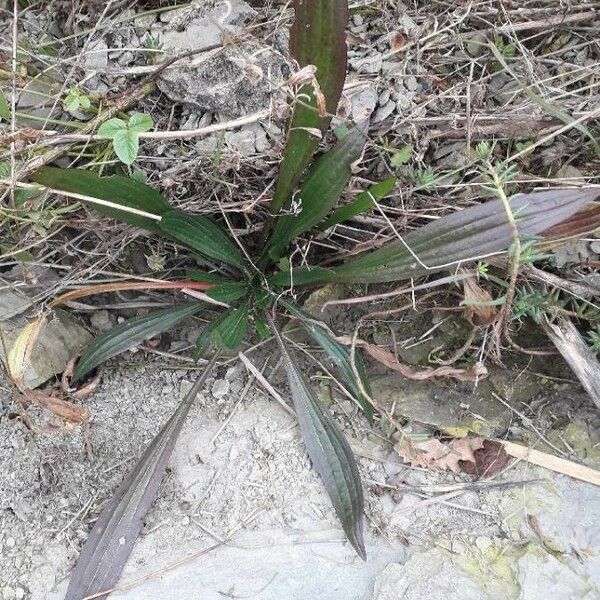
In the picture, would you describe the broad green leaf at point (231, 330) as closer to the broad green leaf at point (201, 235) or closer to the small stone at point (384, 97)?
the broad green leaf at point (201, 235)

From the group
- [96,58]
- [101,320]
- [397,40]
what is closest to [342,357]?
[101,320]

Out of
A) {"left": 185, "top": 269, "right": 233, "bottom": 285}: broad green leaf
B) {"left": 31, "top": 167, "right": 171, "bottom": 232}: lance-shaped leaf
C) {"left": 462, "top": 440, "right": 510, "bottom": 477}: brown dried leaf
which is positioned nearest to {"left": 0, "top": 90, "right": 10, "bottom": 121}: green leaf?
{"left": 31, "top": 167, "right": 171, "bottom": 232}: lance-shaped leaf

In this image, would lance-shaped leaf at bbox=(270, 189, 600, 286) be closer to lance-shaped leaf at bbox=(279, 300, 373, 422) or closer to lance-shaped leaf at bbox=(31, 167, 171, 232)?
lance-shaped leaf at bbox=(279, 300, 373, 422)

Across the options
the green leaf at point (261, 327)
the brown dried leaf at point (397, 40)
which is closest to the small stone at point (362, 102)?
the brown dried leaf at point (397, 40)

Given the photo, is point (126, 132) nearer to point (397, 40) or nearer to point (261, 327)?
point (261, 327)

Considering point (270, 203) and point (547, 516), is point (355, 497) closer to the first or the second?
point (547, 516)

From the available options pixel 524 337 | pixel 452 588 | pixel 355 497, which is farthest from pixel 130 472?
pixel 524 337
